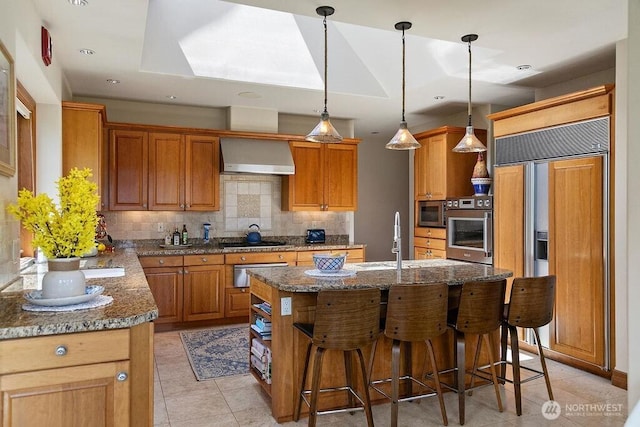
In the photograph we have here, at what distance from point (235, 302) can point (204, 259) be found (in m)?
0.63

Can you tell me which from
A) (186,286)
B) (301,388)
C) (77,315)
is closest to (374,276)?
(301,388)

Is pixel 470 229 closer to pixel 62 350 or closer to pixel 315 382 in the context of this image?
pixel 315 382

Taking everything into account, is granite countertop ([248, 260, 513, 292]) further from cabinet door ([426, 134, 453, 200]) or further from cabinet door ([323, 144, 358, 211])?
cabinet door ([323, 144, 358, 211])

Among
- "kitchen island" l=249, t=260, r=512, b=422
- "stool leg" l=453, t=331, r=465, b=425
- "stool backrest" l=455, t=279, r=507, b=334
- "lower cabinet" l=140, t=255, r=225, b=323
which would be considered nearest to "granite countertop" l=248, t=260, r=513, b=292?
"kitchen island" l=249, t=260, r=512, b=422

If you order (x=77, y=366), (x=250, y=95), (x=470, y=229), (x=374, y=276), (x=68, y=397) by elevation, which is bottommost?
(x=68, y=397)

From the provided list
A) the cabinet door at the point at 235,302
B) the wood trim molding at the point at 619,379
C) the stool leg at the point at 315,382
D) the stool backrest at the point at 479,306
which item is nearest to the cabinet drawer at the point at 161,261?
the cabinet door at the point at 235,302

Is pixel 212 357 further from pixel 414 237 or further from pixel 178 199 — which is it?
pixel 414 237

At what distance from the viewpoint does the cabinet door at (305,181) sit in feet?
19.4

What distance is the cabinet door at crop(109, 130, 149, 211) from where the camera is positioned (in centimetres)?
511

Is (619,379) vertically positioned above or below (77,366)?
below

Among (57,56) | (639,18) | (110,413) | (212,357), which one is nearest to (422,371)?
(212,357)

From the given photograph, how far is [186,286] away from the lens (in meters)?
5.07

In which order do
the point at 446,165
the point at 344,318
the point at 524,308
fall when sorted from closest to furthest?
1. the point at 344,318
2. the point at 524,308
3. the point at 446,165

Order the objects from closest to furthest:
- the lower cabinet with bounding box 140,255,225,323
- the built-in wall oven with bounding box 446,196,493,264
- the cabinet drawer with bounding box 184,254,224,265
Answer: the built-in wall oven with bounding box 446,196,493,264 < the lower cabinet with bounding box 140,255,225,323 < the cabinet drawer with bounding box 184,254,224,265
